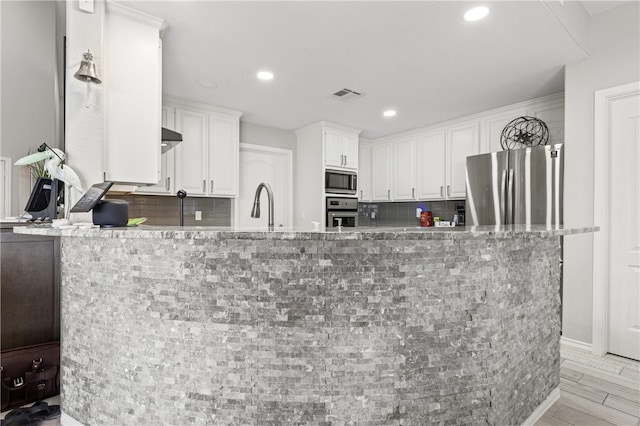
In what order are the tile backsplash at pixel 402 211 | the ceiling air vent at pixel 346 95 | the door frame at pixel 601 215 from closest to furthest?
the door frame at pixel 601 215 < the ceiling air vent at pixel 346 95 < the tile backsplash at pixel 402 211

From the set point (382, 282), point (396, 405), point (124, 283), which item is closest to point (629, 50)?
point (382, 282)

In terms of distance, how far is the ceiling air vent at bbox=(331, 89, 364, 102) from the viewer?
3422 mm

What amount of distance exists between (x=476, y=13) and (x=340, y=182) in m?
2.85

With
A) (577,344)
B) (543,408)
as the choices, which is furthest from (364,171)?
(543,408)

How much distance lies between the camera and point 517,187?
3.25 m

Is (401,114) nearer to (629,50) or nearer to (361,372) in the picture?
(629,50)

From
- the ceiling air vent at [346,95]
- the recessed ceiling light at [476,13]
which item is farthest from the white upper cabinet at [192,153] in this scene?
the recessed ceiling light at [476,13]

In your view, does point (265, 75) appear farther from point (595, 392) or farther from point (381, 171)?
point (595, 392)

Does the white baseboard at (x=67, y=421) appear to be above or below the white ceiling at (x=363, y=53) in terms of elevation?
below

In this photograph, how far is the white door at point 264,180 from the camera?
450cm

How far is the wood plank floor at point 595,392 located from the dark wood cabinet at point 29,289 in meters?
2.92

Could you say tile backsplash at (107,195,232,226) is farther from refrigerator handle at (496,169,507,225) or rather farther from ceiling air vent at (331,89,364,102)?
refrigerator handle at (496,169,507,225)

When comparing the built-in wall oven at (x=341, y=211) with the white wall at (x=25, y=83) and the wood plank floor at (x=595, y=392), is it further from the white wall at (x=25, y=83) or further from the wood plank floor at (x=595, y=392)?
the white wall at (x=25, y=83)

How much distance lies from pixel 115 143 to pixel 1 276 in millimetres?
1032
